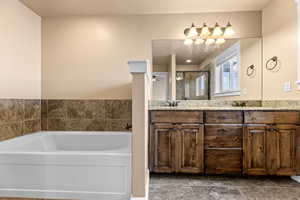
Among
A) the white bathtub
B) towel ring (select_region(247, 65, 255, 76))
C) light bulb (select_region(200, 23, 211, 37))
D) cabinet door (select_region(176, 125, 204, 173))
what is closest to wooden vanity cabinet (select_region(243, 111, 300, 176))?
cabinet door (select_region(176, 125, 204, 173))

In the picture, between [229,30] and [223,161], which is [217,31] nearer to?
[229,30]

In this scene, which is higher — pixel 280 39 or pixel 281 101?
pixel 280 39

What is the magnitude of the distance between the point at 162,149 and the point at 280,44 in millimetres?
2042

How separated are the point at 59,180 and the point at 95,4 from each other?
2.27 metres

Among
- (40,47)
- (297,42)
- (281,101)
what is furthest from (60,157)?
(297,42)

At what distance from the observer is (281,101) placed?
234cm

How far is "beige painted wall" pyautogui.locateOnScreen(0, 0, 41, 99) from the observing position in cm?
220

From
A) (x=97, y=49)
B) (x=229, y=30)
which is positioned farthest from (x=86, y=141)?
(x=229, y=30)

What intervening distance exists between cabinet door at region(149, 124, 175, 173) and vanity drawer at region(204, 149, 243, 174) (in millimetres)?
444

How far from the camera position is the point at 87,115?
2.90m

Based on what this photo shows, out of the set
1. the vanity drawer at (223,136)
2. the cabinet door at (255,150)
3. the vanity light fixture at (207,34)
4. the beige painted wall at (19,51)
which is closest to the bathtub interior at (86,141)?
the beige painted wall at (19,51)

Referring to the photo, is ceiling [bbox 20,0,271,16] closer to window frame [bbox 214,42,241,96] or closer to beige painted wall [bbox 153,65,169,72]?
window frame [bbox 214,42,241,96]

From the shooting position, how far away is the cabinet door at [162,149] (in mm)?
2266

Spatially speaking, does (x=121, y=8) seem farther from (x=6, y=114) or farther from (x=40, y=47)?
(x=6, y=114)
